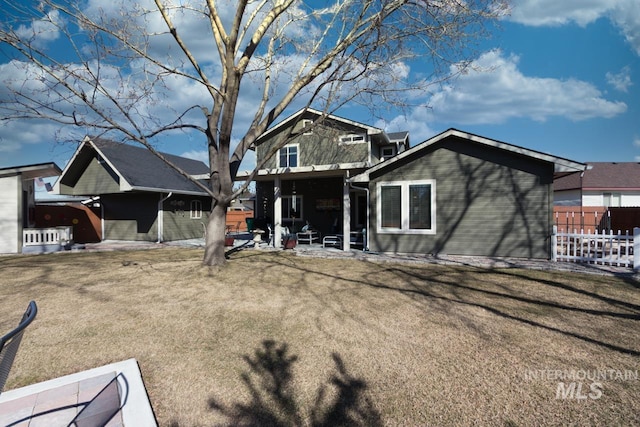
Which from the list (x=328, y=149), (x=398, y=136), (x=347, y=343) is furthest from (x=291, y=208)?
(x=347, y=343)

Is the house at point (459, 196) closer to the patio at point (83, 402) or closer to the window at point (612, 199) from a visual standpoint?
the patio at point (83, 402)

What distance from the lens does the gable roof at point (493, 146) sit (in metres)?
9.55

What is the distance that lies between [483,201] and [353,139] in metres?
6.52

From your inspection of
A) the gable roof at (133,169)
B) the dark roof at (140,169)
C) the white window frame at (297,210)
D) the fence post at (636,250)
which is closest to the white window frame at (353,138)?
the white window frame at (297,210)

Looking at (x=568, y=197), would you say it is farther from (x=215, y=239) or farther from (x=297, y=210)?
(x=215, y=239)

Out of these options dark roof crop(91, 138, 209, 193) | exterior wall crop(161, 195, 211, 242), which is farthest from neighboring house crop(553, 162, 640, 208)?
dark roof crop(91, 138, 209, 193)

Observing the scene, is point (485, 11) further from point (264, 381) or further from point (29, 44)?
point (29, 44)

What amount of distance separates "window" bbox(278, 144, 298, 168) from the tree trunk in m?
6.91

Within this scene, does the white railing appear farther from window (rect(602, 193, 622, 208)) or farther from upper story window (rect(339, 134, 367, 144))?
window (rect(602, 193, 622, 208))

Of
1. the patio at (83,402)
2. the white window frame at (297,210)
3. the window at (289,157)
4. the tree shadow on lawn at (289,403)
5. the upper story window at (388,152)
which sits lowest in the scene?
the tree shadow on lawn at (289,403)

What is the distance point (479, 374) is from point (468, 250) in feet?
26.9

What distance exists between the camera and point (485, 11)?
8781mm

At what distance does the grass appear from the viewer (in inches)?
112

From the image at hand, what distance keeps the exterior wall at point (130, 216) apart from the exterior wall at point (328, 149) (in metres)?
7.31
